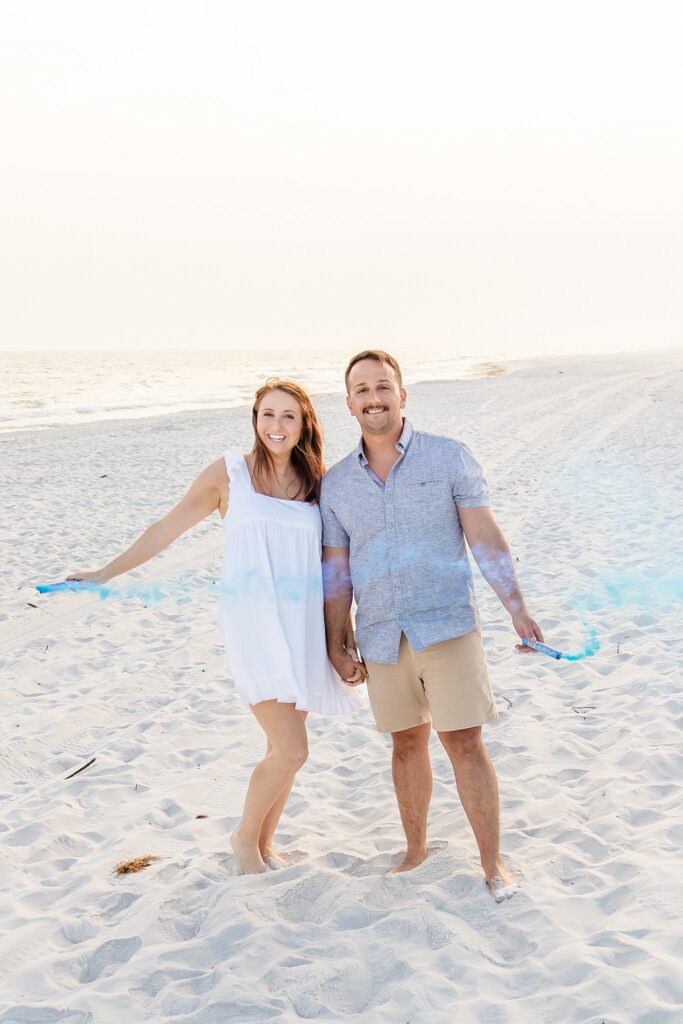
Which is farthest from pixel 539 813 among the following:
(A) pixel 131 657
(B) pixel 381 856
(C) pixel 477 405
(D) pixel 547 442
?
(C) pixel 477 405

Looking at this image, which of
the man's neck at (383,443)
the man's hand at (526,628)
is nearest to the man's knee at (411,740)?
the man's hand at (526,628)

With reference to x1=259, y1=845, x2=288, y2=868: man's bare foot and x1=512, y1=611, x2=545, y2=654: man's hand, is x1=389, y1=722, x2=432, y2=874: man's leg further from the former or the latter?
x1=512, y1=611, x2=545, y2=654: man's hand

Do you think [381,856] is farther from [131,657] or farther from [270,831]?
[131,657]

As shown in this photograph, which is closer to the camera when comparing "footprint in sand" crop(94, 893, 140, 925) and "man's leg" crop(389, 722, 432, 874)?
"footprint in sand" crop(94, 893, 140, 925)

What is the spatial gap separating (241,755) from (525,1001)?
2715 mm

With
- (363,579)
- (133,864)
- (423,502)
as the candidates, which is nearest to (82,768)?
(133,864)

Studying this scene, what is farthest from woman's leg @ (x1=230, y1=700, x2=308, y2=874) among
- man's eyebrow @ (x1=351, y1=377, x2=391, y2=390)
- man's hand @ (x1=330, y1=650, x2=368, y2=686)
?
man's eyebrow @ (x1=351, y1=377, x2=391, y2=390)

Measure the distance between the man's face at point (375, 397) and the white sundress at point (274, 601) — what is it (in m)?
0.48

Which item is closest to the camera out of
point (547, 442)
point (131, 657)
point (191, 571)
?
point (131, 657)

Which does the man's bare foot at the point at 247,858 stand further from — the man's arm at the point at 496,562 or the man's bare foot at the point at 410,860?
the man's arm at the point at 496,562

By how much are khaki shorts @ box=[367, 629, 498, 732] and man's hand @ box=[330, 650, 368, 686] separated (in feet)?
0.22

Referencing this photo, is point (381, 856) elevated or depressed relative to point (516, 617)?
depressed

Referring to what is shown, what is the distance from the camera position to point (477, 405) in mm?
27188

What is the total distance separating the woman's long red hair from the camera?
3.86 metres
